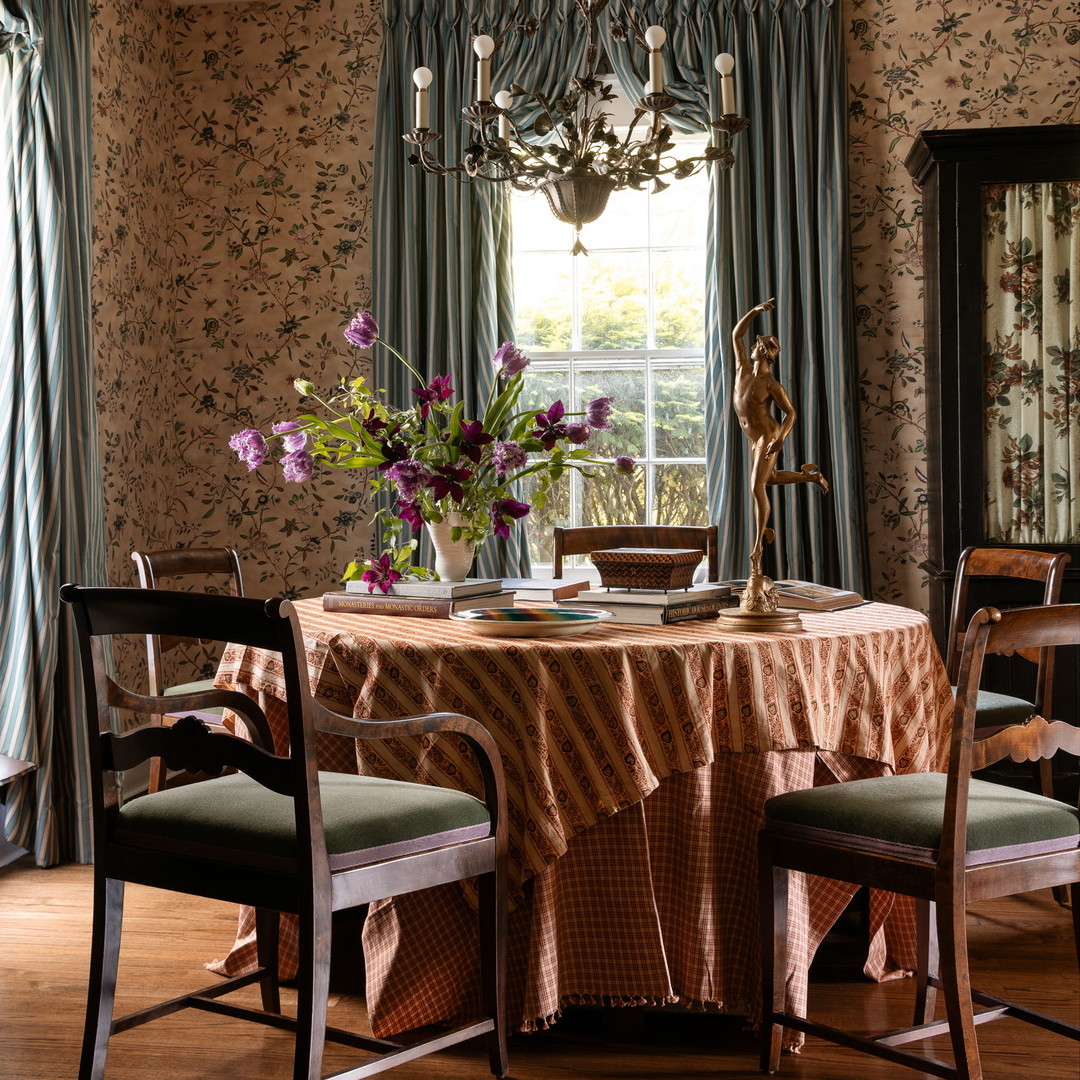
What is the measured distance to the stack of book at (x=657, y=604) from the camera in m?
2.26

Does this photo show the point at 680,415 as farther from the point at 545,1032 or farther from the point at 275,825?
the point at 275,825

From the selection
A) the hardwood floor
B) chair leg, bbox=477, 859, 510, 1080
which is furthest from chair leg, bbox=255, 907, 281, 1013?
chair leg, bbox=477, 859, 510, 1080

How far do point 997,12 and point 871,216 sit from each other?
81 centimetres

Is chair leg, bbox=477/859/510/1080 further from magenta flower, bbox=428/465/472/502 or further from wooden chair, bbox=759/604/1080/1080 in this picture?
magenta flower, bbox=428/465/472/502

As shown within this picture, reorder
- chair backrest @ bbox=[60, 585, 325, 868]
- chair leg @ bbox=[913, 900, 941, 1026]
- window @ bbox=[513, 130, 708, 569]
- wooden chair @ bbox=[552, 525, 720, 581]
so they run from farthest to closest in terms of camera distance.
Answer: window @ bbox=[513, 130, 708, 569] → wooden chair @ bbox=[552, 525, 720, 581] → chair leg @ bbox=[913, 900, 941, 1026] → chair backrest @ bbox=[60, 585, 325, 868]

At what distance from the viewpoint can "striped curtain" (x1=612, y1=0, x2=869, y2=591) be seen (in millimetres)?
3881

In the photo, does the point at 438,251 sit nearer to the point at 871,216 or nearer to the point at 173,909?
the point at 871,216

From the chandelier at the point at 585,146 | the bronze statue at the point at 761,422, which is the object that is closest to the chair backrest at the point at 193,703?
the bronze statue at the point at 761,422

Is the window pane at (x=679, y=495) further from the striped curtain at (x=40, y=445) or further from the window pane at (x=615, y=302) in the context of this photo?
the striped curtain at (x=40, y=445)

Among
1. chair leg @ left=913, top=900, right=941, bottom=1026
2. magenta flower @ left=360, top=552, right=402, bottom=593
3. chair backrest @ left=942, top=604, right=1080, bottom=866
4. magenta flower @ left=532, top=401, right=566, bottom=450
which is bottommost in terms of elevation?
chair leg @ left=913, top=900, right=941, bottom=1026

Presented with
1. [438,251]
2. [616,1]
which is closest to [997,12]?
[616,1]

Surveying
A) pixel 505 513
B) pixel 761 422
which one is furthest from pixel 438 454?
Result: pixel 761 422

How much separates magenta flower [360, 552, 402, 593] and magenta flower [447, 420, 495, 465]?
29 cm

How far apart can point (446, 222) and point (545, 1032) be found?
281 centimetres
